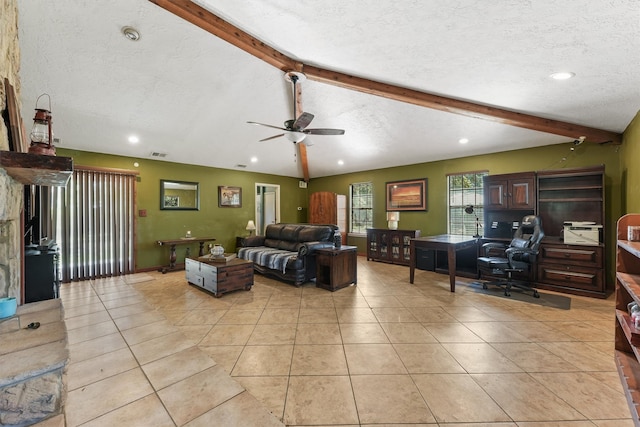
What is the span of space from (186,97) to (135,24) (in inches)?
54.5

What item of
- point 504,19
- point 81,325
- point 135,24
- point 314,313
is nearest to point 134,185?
point 81,325

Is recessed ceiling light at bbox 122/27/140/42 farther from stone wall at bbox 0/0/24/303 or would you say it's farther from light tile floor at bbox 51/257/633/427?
light tile floor at bbox 51/257/633/427

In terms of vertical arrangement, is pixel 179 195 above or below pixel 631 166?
below

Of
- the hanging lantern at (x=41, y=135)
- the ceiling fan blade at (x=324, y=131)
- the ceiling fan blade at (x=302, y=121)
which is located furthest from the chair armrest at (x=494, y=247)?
the hanging lantern at (x=41, y=135)

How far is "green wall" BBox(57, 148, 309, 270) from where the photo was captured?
18.6 feet

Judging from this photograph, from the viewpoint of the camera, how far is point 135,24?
2693 millimetres

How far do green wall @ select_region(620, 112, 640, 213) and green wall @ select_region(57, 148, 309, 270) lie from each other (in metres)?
7.26

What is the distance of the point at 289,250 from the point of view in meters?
5.43

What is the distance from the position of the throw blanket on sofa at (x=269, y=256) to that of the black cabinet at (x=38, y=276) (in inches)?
112

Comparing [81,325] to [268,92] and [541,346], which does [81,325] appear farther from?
[541,346]

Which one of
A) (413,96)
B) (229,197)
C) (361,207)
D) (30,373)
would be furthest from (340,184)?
(30,373)

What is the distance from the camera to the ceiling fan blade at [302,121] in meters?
3.52

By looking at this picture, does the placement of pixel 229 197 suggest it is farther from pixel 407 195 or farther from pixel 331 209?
pixel 407 195

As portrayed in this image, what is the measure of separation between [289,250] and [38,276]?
3.55 m
